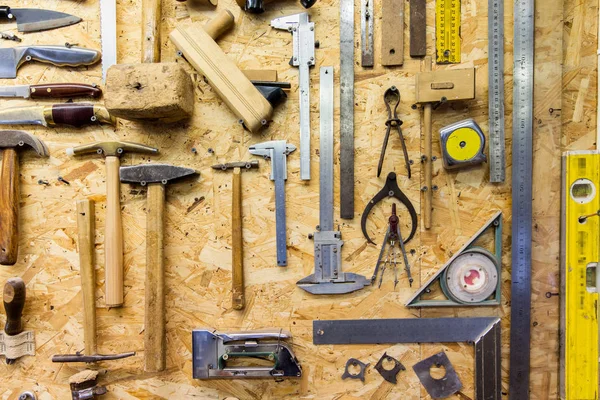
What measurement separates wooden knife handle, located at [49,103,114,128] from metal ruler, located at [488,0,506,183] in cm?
157

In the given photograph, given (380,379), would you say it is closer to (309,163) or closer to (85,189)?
(309,163)

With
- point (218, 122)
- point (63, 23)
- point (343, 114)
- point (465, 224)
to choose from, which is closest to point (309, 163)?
point (343, 114)

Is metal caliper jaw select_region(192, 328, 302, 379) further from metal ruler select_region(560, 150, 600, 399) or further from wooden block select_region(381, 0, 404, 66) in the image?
wooden block select_region(381, 0, 404, 66)

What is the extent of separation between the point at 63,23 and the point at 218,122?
784 millimetres

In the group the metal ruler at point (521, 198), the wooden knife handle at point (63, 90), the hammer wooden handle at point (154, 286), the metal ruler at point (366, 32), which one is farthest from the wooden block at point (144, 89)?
the metal ruler at point (521, 198)

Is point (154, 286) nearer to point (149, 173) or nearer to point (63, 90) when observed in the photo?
point (149, 173)

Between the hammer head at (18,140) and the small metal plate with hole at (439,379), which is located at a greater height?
the hammer head at (18,140)

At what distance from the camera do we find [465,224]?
1.54 m

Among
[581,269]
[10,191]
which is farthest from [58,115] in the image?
[581,269]

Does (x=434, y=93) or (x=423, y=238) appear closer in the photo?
(x=434, y=93)

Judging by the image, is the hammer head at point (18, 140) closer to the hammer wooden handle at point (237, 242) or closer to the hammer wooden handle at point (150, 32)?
the hammer wooden handle at point (150, 32)

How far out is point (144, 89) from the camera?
1.40 meters

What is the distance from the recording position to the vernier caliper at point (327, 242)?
154cm

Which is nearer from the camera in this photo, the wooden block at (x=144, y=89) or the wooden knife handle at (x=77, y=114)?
the wooden block at (x=144, y=89)
